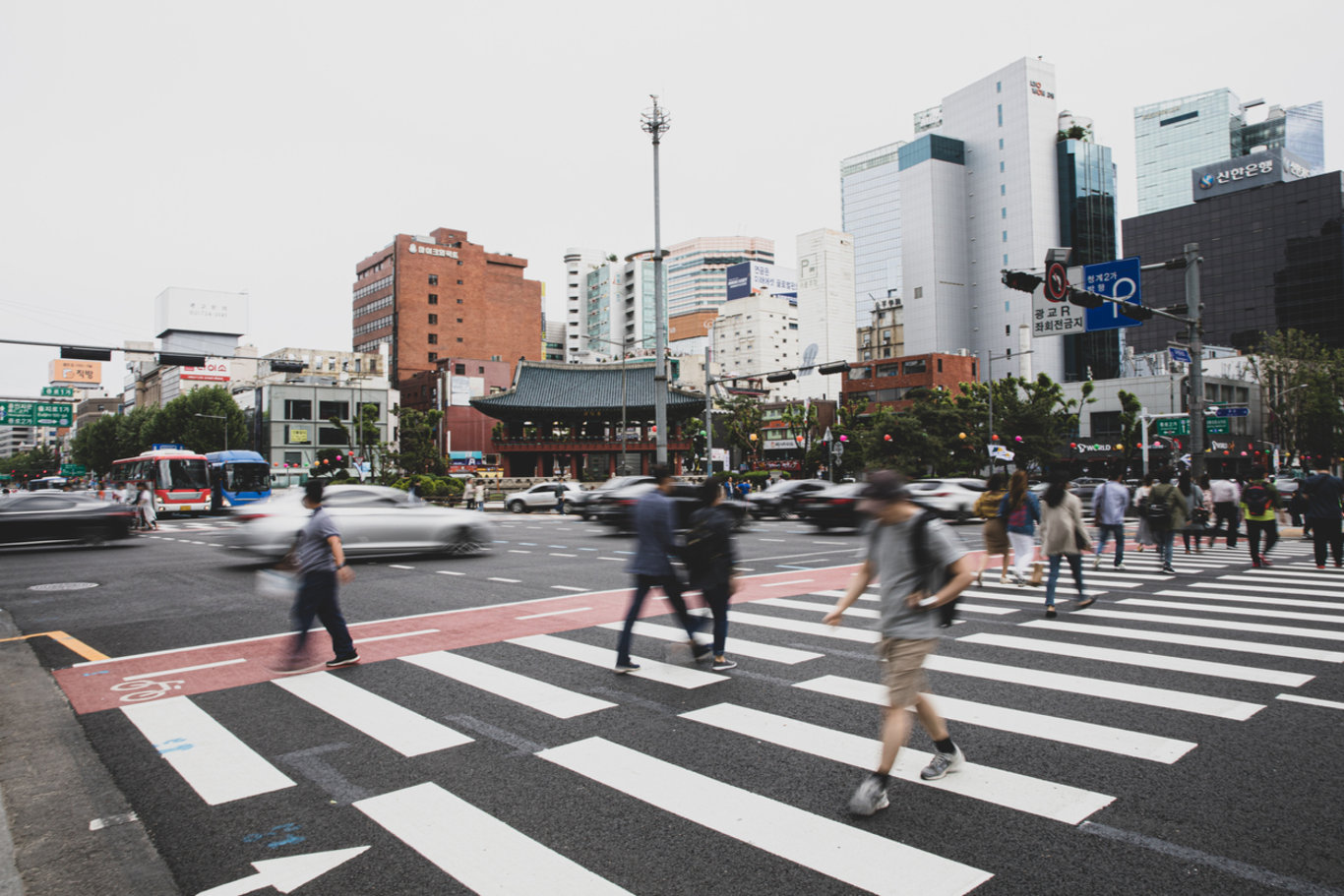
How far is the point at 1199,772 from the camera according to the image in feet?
14.7

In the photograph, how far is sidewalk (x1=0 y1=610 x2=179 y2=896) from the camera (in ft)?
11.6

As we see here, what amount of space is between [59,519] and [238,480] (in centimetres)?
1980

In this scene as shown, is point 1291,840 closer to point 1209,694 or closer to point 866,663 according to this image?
point 1209,694

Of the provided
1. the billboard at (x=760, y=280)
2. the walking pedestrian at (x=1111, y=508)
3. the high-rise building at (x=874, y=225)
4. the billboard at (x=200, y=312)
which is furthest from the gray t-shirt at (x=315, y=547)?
the high-rise building at (x=874, y=225)

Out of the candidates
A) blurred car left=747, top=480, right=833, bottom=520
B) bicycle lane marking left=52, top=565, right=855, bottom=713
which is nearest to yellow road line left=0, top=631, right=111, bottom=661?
bicycle lane marking left=52, top=565, right=855, bottom=713

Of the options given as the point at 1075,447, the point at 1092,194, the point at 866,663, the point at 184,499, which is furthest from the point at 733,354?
the point at 866,663

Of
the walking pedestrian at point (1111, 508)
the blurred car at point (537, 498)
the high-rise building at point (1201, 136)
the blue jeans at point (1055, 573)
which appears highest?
the high-rise building at point (1201, 136)

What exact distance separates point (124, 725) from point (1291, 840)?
700 cm

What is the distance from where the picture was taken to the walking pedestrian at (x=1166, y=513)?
43.4 ft

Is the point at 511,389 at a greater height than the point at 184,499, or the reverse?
the point at 511,389

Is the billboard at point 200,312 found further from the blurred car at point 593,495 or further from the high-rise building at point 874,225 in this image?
the high-rise building at point 874,225

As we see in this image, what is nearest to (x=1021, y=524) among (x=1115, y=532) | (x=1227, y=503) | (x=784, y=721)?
(x=1115, y=532)

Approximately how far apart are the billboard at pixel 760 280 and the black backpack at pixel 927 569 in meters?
130

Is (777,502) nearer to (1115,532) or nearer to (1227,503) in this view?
(1227,503)
